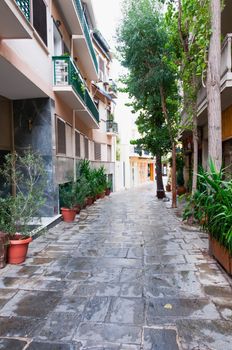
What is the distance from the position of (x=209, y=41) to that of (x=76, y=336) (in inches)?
226

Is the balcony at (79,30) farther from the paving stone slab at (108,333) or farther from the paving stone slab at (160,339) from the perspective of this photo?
the paving stone slab at (160,339)

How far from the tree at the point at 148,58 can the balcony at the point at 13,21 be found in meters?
6.30

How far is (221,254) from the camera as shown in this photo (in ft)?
14.5

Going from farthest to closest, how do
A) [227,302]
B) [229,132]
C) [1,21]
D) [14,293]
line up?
[229,132], [1,21], [14,293], [227,302]

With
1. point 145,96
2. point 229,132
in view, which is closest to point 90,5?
point 145,96

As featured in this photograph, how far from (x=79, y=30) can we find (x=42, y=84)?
4.93m

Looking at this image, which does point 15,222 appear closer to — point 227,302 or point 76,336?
point 76,336

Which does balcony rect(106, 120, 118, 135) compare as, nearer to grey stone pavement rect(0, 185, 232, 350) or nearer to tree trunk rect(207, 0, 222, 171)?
tree trunk rect(207, 0, 222, 171)

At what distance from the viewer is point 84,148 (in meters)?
14.1

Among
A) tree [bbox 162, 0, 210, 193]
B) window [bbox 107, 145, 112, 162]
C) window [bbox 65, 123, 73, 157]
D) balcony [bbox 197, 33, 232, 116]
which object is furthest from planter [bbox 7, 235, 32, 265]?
window [bbox 107, 145, 112, 162]

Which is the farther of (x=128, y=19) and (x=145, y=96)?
(x=145, y=96)

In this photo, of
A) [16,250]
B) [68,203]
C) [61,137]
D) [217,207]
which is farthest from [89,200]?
[217,207]

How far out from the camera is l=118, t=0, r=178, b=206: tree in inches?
428

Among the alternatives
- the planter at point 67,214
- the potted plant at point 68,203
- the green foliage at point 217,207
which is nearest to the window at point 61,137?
the potted plant at point 68,203
